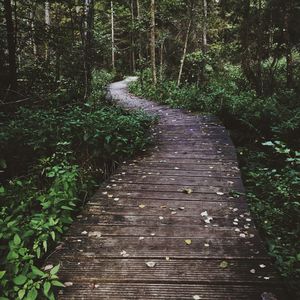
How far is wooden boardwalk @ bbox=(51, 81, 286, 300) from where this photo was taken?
9.37 ft

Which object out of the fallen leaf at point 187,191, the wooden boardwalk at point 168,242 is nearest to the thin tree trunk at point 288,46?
the wooden boardwalk at point 168,242

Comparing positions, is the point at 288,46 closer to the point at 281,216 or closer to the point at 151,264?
the point at 281,216

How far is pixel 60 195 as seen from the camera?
422 centimetres

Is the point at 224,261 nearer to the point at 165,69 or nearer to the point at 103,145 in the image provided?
the point at 103,145

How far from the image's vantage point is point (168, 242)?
357 cm

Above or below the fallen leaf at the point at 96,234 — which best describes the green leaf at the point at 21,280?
above

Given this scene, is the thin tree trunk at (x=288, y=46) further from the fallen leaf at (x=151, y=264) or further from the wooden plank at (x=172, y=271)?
the fallen leaf at (x=151, y=264)

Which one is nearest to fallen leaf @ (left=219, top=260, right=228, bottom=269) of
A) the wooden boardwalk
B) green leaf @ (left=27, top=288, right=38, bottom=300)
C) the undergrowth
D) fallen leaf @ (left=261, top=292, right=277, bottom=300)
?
the wooden boardwalk

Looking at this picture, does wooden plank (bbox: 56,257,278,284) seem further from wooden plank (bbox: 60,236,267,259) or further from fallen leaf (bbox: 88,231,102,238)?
fallen leaf (bbox: 88,231,102,238)

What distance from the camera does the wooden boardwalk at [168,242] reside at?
286 centimetres

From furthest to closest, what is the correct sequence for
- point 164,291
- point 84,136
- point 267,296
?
point 84,136
point 164,291
point 267,296

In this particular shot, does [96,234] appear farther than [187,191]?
No

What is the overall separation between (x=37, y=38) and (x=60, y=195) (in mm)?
8184

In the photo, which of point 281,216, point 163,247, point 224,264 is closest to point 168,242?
point 163,247
